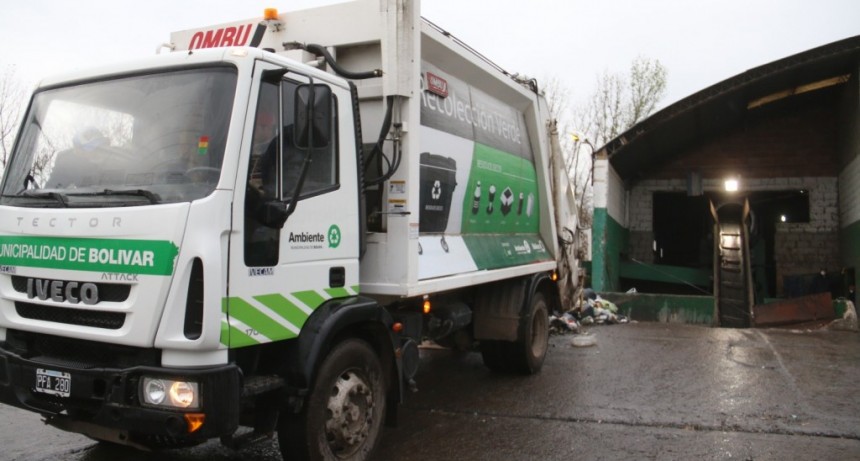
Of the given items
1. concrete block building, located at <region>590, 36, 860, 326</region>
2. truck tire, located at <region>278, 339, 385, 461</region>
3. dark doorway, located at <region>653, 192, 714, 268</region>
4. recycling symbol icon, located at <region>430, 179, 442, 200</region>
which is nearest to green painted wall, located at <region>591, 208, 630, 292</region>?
concrete block building, located at <region>590, 36, 860, 326</region>

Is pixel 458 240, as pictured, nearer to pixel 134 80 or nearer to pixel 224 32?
pixel 224 32

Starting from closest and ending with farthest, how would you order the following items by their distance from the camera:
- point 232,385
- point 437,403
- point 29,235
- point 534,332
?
point 232,385
point 29,235
point 437,403
point 534,332

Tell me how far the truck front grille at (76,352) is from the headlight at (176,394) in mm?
122

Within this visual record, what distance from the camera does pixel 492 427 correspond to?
16.9 feet

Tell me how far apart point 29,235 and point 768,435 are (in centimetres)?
513

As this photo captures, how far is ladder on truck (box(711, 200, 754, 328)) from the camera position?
43.4ft

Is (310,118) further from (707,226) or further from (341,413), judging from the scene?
(707,226)

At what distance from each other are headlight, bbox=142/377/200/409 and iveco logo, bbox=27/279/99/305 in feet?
1.78

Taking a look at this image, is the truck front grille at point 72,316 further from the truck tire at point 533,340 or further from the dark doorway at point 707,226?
the dark doorway at point 707,226

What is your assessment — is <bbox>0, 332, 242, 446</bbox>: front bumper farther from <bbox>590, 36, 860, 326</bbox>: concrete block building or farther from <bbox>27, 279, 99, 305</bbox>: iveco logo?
<bbox>590, 36, 860, 326</bbox>: concrete block building

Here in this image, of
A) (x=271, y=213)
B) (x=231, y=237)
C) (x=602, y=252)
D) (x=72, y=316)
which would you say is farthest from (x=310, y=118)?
(x=602, y=252)

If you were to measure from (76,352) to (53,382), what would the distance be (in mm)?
173

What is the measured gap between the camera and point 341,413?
3.80m

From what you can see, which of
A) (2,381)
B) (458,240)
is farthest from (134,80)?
(458,240)
